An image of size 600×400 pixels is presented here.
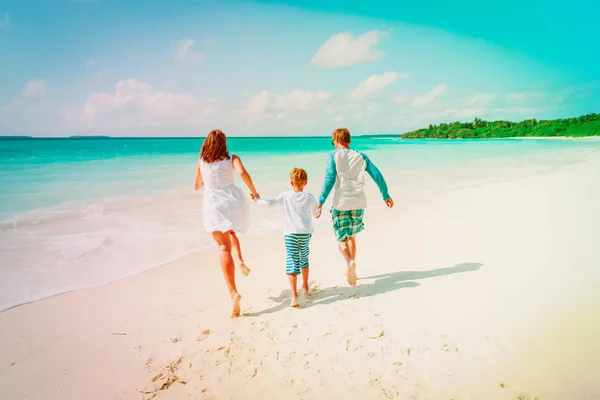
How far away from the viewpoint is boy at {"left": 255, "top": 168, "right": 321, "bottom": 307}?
12.3ft

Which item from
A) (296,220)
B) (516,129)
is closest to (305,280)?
(296,220)

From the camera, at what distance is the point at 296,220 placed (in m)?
3.76

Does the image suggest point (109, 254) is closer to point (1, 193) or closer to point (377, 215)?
point (377, 215)

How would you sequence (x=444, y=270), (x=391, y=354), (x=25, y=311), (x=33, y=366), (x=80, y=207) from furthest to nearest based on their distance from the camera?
(x=80, y=207) → (x=444, y=270) → (x=25, y=311) → (x=33, y=366) → (x=391, y=354)

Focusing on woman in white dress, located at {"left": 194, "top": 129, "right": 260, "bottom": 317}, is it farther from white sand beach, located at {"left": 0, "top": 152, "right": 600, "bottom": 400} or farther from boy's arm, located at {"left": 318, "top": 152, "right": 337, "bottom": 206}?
boy's arm, located at {"left": 318, "top": 152, "right": 337, "bottom": 206}

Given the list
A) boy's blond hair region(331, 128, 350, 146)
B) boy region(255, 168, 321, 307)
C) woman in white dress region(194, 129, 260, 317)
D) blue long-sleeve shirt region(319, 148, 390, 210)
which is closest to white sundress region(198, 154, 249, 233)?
woman in white dress region(194, 129, 260, 317)

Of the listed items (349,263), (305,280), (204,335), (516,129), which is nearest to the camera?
(204,335)

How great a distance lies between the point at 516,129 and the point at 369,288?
333 feet

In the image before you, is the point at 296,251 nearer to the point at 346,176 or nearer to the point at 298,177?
the point at 298,177

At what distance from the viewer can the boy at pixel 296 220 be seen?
3746 millimetres

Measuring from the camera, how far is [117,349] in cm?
312

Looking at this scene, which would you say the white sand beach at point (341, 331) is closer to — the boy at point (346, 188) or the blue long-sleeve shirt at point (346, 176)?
the boy at point (346, 188)

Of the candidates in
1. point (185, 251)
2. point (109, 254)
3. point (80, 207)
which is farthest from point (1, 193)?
point (185, 251)

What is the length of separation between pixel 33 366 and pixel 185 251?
3141mm
